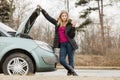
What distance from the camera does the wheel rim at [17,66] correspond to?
9688 millimetres

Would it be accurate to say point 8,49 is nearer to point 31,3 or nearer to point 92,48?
point 92,48

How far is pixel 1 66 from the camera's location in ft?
32.0

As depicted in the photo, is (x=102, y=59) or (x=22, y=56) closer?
(x=22, y=56)

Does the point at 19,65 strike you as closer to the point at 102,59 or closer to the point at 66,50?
the point at 66,50

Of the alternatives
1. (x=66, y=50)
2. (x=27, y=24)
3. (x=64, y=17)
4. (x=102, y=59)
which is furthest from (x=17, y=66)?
(x=102, y=59)

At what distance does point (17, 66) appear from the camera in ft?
31.9

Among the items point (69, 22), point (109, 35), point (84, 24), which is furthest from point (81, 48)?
point (69, 22)

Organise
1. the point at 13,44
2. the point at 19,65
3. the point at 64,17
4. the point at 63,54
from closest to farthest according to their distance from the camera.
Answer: the point at 13,44, the point at 19,65, the point at 64,17, the point at 63,54

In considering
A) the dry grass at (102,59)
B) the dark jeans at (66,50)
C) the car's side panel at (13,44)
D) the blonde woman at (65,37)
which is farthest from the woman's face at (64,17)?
the dry grass at (102,59)

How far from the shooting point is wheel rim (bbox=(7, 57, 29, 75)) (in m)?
9.69

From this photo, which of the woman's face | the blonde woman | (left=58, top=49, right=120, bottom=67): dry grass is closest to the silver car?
the blonde woman

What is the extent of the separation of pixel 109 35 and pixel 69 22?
28151 mm

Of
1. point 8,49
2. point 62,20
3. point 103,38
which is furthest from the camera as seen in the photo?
point 103,38

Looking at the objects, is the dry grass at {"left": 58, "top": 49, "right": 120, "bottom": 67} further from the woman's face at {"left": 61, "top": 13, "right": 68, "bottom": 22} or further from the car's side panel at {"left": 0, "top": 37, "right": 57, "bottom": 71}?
the car's side panel at {"left": 0, "top": 37, "right": 57, "bottom": 71}
